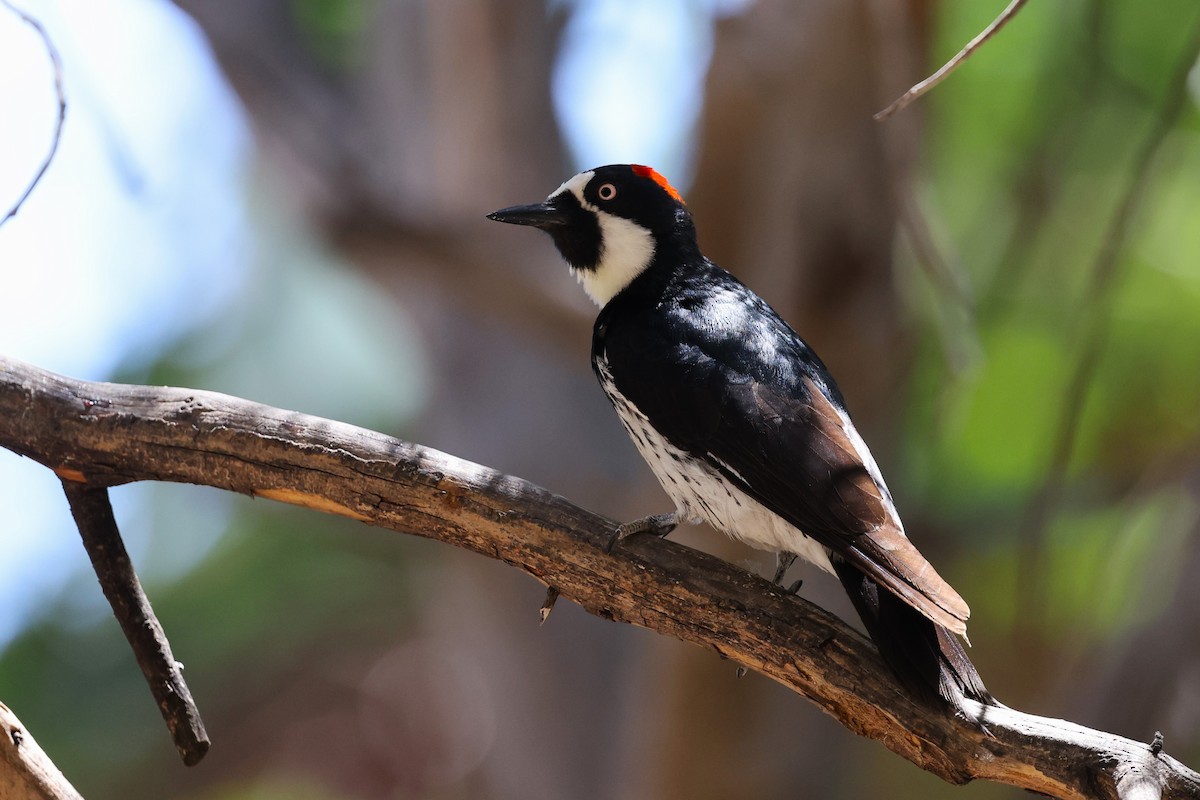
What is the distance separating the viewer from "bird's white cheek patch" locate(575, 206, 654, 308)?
3.50m

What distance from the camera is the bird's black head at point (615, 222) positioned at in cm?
351

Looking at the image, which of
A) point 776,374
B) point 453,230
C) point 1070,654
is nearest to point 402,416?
point 453,230

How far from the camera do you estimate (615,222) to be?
11.6ft

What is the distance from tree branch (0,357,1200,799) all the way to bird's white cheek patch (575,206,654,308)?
45.8 inches

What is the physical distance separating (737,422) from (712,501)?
247mm

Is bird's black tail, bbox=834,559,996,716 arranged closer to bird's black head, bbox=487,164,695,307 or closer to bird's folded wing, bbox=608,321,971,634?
bird's folded wing, bbox=608,321,971,634

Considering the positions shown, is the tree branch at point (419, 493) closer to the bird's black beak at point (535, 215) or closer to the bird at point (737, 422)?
the bird at point (737, 422)

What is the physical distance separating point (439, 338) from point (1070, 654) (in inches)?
168

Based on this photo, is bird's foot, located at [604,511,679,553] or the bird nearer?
the bird

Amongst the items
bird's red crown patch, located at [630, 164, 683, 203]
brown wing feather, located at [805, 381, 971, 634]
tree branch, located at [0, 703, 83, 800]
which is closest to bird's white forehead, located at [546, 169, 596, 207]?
bird's red crown patch, located at [630, 164, 683, 203]

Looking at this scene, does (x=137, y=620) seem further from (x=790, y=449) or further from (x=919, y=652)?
(x=919, y=652)

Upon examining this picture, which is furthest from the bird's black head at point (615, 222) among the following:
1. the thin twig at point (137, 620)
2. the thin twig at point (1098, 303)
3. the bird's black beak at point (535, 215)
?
the thin twig at point (137, 620)

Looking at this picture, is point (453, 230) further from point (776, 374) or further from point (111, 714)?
point (111, 714)

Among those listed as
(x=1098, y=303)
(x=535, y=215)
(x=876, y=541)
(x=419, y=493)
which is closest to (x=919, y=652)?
(x=876, y=541)
